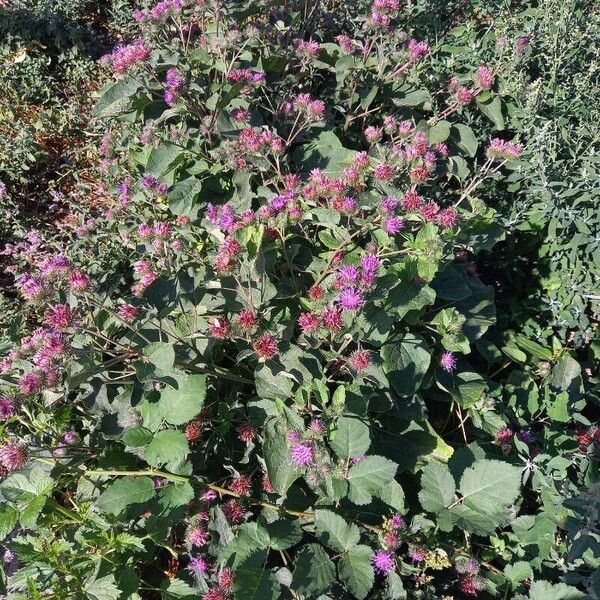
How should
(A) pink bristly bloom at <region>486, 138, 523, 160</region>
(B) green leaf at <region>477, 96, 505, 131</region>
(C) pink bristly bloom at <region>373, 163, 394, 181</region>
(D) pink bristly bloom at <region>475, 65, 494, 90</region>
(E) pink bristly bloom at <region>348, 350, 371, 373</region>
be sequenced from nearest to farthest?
(E) pink bristly bloom at <region>348, 350, 371, 373</region>
(C) pink bristly bloom at <region>373, 163, 394, 181</region>
(A) pink bristly bloom at <region>486, 138, 523, 160</region>
(D) pink bristly bloom at <region>475, 65, 494, 90</region>
(B) green leaf at <region>477, 96, 505, 131</region>

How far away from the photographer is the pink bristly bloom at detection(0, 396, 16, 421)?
1859 millimetres

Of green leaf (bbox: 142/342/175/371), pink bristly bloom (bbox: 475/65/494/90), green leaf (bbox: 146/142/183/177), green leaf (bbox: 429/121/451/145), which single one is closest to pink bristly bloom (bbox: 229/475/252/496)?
green leaf (bbox: 142/342/175/371)

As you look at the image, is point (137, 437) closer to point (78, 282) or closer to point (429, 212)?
point (78, 282)

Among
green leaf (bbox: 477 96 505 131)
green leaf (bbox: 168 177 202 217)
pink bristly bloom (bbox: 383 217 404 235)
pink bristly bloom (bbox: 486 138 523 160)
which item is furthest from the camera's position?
green leaf (bbox: 477 96 505 131)

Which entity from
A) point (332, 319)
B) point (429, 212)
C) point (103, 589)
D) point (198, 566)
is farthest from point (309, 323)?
point (103, 589)

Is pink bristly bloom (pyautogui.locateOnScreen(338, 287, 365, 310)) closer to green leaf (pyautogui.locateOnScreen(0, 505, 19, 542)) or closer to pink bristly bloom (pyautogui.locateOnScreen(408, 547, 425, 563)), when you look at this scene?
pink bristly bloom (pyautogui.locateOnScreen(408, 547, 425, 563))

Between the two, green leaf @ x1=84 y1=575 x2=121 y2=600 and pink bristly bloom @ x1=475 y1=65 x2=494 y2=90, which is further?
pink bristly bloom @ x1=475 y1=65 x2=494 y2=90

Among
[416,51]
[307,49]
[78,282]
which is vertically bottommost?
[78,282]

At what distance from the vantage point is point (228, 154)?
98.9 inches

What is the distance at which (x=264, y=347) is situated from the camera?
73.5 inches

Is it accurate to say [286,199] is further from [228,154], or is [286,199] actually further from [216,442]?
[216,442]

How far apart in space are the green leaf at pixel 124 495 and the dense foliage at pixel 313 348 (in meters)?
Result: 0.01

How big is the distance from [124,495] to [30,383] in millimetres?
441

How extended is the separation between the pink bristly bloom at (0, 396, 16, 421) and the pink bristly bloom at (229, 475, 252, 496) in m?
0.74
